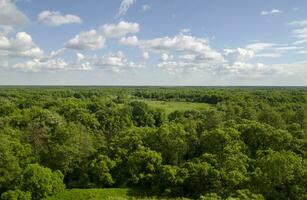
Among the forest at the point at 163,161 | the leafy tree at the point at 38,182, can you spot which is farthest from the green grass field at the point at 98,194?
the leafy tree at the point at 38,182

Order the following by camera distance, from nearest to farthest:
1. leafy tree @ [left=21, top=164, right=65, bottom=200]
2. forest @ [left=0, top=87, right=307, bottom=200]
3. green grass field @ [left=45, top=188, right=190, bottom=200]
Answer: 1. forest @ [left=0, top=87, right=307, bottom=200]
2. leafy tree @ [left=21, top=164, right=65, bottom=200]
3. green grass field @ [left=45, top=188, right=190, bottom=200]

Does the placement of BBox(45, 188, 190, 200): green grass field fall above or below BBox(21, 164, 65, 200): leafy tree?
below

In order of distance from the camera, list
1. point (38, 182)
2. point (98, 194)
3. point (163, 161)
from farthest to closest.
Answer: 1. point (163, 161)
2. point (98, 194)
3. point (38, 182)

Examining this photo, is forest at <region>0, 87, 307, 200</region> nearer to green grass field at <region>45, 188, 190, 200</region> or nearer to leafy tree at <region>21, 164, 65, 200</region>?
leafy tree at <region>21, 164, 65, 200</region>

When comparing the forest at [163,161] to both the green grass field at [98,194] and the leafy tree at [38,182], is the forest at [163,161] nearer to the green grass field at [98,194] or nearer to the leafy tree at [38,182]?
the leafy tree at [38,182]

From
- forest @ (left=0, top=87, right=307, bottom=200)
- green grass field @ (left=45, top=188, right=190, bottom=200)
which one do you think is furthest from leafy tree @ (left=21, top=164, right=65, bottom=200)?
green grass field @ (left=45, top=188, right=190, bottom=200)

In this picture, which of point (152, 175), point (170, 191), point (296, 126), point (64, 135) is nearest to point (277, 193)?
point (170, 191)

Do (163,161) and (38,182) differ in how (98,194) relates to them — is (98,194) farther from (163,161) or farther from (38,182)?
(163,161)

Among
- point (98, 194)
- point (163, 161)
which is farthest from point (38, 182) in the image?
point (163, 161)
